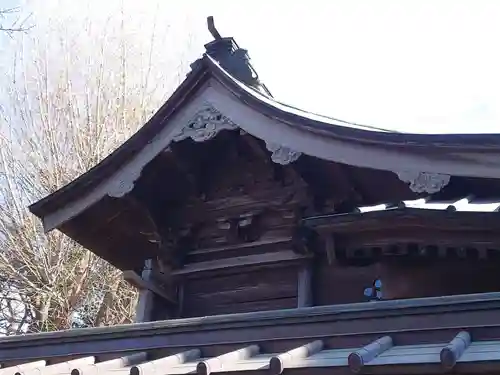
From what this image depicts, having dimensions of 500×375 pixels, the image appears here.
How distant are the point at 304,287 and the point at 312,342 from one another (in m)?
2.00

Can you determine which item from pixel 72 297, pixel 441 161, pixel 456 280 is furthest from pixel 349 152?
pixel 72 297

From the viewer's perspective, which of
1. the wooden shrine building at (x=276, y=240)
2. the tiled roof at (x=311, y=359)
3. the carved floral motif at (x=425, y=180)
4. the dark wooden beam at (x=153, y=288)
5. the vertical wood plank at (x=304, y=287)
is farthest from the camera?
the dark wooden beam at (x=153, y=288)

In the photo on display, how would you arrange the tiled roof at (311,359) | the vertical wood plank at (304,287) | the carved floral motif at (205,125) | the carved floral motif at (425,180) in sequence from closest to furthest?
the tiled roof at (311,359) → the carved floral motif at (425,180) → the vertical wood plank at (304,287) → the carved floral motif at (205,125)

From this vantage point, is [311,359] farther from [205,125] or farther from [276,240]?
[205,125]

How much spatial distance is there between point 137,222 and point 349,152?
2.38m

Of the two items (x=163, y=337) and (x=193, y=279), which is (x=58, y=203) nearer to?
(x=193, y=279)

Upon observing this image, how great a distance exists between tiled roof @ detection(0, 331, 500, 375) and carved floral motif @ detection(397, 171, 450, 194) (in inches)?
61.1

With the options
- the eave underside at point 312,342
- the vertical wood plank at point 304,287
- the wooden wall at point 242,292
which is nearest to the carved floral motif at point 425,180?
the vertical wood plank at point 304,287

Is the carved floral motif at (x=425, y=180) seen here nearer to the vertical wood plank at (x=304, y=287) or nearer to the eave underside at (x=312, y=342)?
the vertical wood plank at (x=304, y=287)

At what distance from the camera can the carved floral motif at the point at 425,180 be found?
174 inches

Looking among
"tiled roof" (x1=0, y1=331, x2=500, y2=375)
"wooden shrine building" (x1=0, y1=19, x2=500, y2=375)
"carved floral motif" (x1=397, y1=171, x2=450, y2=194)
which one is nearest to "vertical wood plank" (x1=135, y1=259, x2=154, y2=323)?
"wooden shrine building" (x1=0, y1=19, x2=500, y2=375)

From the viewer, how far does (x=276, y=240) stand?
5.74 meters

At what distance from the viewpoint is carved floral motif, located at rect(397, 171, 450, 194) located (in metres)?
4.41

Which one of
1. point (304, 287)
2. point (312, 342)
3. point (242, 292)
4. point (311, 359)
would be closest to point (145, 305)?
point (242, 292)
